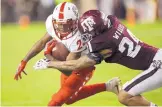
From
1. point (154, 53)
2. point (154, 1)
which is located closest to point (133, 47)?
point (154, 53)

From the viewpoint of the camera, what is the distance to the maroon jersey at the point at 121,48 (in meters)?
4.33

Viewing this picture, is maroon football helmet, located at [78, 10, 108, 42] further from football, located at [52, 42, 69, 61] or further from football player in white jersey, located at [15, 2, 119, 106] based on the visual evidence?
football, located at [52, 42, 69, 61]

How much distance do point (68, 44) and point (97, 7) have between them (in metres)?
6.53

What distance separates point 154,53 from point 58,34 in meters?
0.68

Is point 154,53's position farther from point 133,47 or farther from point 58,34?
point 58,34

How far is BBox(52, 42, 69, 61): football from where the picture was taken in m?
4.77

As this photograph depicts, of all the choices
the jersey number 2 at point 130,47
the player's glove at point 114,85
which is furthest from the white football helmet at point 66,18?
the player's glove at point 114,85

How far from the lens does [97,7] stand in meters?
11.1

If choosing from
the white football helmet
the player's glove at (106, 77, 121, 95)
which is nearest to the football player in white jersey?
the white football helmet

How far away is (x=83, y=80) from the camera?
15.6 ft

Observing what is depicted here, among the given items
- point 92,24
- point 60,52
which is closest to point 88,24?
point 92,24

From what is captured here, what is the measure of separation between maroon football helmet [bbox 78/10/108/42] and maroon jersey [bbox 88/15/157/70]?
35mm

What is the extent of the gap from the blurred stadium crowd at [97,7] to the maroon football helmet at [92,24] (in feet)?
21.5

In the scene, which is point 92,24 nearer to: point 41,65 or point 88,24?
point 88,24
